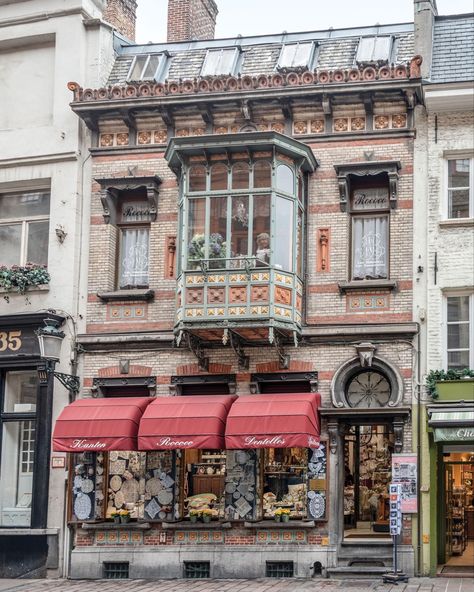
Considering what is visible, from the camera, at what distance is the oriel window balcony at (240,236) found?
2131 cm

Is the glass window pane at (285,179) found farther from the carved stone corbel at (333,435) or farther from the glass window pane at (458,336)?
the carved stone corbel at (333,435)

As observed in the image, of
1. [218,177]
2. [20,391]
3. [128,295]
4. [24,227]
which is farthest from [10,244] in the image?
[218,177]

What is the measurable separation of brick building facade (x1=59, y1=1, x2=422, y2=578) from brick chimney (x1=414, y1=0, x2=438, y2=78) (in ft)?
2.32

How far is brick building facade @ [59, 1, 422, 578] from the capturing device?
21469 mm

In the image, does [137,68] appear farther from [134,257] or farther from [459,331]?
[459,331]

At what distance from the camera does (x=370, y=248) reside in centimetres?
2250

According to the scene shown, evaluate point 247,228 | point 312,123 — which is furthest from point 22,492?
point 312,123

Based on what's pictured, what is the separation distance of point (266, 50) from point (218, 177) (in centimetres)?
494

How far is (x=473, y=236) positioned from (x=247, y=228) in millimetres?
4495

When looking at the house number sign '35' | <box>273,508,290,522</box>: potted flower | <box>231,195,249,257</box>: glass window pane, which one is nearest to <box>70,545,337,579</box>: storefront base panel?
<box>273,508,290,522</box>: potted flower

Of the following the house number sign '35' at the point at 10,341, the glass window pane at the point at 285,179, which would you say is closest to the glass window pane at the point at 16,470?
the house number sign '35' at the point at 10,341

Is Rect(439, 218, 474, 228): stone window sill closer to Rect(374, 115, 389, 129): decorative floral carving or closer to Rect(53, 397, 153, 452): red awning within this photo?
Rect(374, 115, 389, 129): decorative floral carving

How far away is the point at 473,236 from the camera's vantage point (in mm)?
21656

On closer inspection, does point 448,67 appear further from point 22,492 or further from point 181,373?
point 22,492
